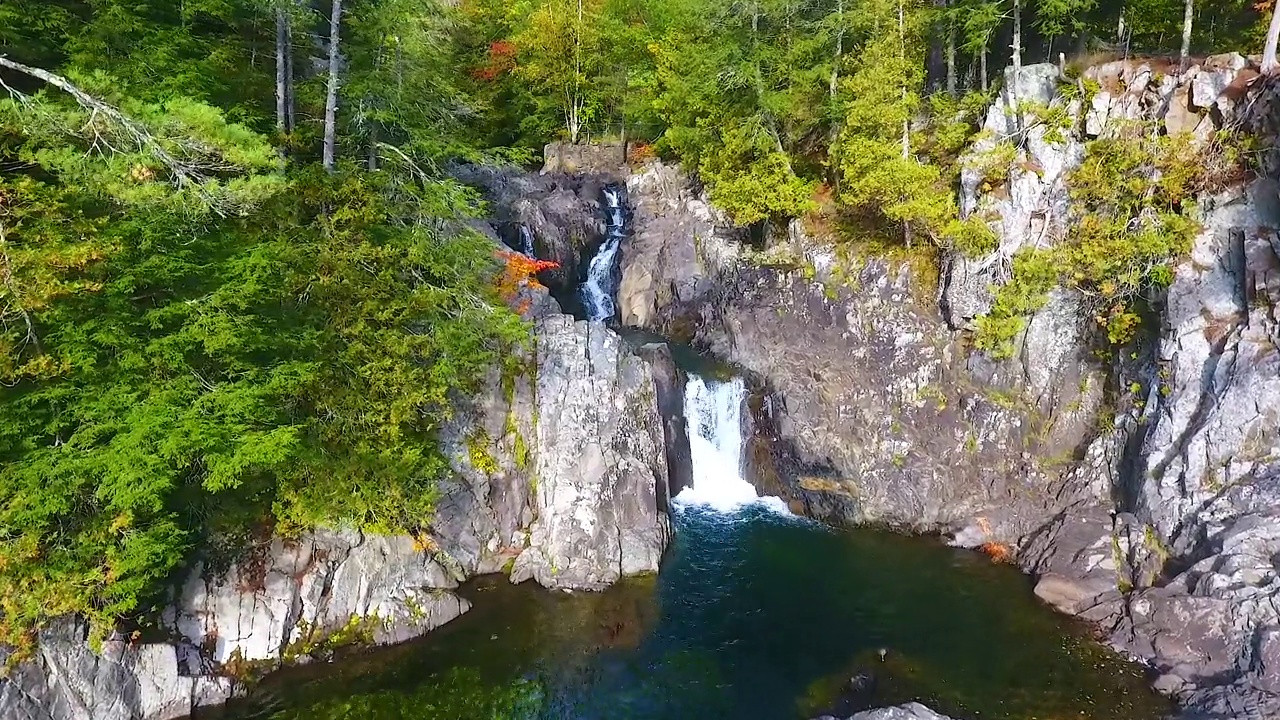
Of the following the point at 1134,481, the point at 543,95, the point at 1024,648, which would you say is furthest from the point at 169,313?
the point at 543,95

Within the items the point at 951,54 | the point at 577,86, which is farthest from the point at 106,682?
the point at 577,86

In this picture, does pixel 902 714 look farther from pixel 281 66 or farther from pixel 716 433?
pixel 281 66

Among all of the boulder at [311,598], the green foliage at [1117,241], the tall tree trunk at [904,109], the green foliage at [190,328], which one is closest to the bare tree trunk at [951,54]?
the tall tree trunk at [904,109]

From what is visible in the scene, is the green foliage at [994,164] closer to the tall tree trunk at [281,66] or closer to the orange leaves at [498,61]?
the tall tree trunk at [281,66]

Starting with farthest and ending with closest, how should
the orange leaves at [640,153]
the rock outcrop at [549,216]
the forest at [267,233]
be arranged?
the orange leaves at [640,153] → the rock outcrop at [549,216] → the forest at [267,233]

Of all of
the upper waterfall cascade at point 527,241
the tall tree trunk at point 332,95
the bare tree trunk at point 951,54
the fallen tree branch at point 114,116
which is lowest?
the upper waterfall cascade at point 527,241

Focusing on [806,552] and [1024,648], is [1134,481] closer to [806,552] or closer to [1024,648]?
[1024,648]
